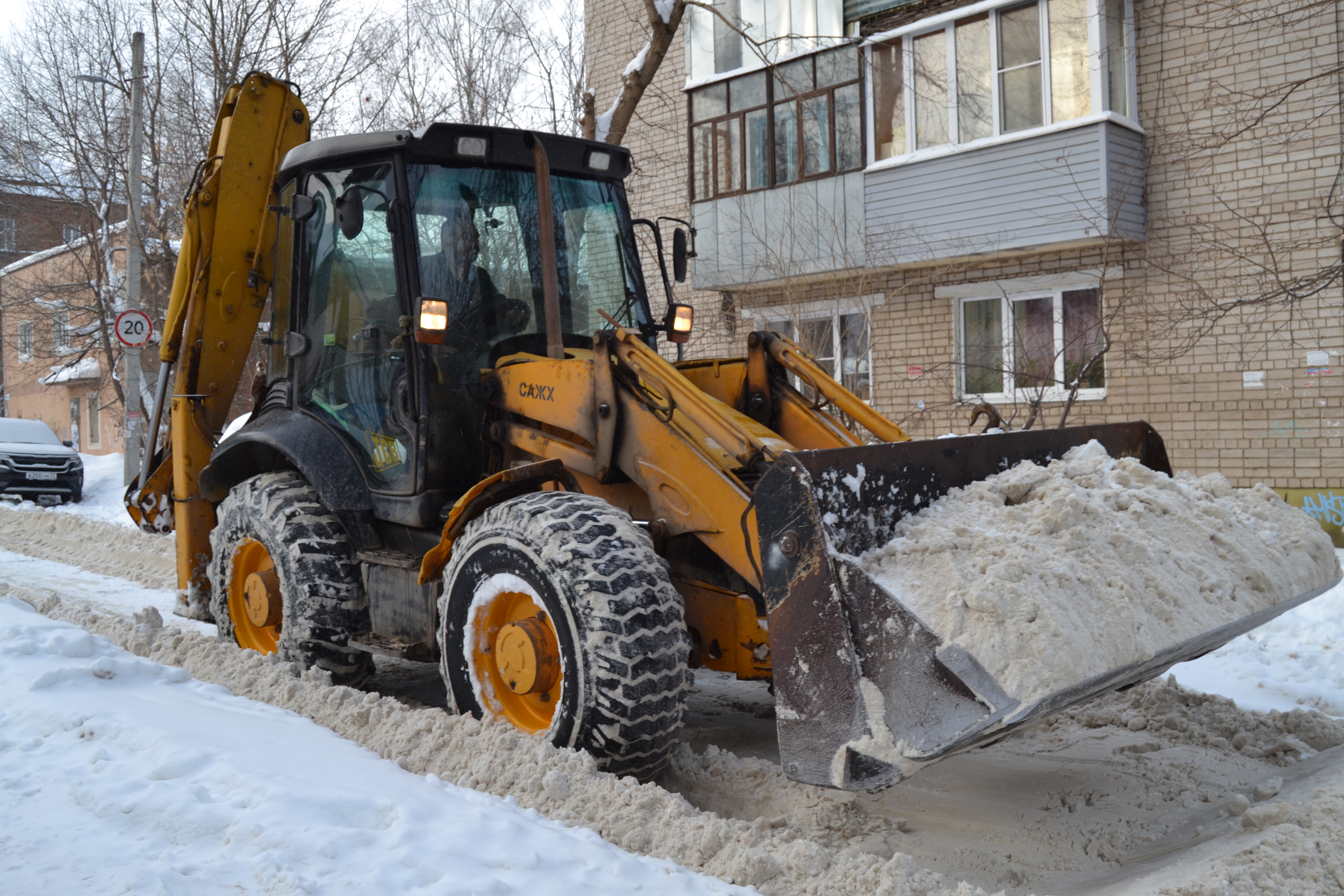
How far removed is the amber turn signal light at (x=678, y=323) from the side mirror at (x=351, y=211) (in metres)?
1.65

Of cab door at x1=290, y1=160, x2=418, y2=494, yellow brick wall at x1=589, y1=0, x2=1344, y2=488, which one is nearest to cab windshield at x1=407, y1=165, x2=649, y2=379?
cab door at x1=290, y1=160, x2=418, y2=494

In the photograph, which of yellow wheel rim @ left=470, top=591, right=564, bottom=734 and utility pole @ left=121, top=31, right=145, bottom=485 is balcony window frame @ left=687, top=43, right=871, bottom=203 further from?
yellow wheel rim @ left=470, top=591, right=564, bottom=734

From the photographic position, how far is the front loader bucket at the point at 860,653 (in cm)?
295

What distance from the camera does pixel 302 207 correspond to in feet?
17.3

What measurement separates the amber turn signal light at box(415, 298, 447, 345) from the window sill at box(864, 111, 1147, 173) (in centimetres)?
911

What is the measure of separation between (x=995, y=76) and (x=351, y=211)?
384 inches

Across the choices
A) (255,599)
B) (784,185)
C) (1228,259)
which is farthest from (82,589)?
(1228,259)

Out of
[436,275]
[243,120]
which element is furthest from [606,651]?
[243,120]

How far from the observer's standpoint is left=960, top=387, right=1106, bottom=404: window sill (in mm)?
11781

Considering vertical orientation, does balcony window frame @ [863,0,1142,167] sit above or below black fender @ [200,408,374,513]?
above

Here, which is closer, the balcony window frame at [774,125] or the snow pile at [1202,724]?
the snow pile at [1202,724]

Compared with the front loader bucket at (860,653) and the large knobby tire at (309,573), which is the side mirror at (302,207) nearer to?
the large knobby tire at (309,573)

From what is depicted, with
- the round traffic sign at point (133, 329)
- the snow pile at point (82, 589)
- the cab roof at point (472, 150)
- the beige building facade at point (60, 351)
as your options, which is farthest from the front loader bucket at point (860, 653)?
the beige building facade at point (60, 351)

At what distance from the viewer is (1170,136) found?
1157 centimetres
